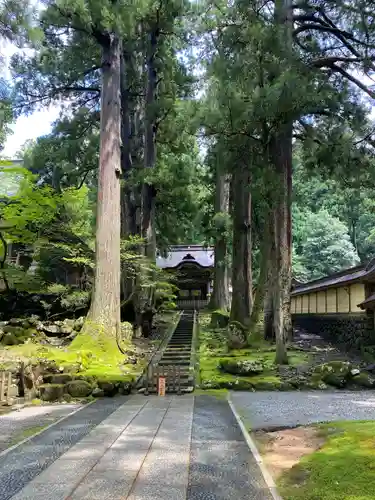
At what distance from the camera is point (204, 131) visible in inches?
465

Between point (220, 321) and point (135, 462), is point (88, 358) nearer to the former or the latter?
point (135, 462)

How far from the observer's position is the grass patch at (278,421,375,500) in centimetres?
309

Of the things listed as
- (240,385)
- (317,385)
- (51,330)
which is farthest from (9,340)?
(317,385)

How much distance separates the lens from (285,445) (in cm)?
481

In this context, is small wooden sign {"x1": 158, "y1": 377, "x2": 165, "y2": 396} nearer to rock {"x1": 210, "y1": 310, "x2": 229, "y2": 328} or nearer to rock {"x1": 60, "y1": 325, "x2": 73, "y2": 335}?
rock {"x1": 60, "y1": 325, "x2": 73, "y2": 335}

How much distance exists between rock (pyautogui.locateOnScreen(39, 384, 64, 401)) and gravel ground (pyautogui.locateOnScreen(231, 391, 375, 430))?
336cm

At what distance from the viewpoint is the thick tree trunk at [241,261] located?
643 inches

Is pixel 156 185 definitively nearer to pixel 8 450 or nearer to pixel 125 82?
pixel 125 82

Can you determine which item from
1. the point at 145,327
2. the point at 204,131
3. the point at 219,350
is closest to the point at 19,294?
the point at 145,327

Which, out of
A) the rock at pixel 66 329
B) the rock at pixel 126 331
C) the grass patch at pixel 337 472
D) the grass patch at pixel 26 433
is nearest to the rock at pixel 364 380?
the grass patch at pixel 337 472

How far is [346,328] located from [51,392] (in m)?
10.5

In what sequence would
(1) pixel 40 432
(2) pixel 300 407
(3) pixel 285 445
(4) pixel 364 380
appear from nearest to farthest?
1. (3) pixel 285 445
2. (1) pixel 40 432
3. (2) pixel 300 407
4. (4) pixel 364 380

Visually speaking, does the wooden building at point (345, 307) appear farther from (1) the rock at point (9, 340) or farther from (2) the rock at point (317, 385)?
(1) the rock at point (9, 340)

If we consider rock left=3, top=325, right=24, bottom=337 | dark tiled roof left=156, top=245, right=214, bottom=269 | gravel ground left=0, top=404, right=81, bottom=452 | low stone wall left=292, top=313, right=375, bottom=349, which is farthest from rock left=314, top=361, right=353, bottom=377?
dark tiled roof left=156, top=245, right=214, bottom=269
